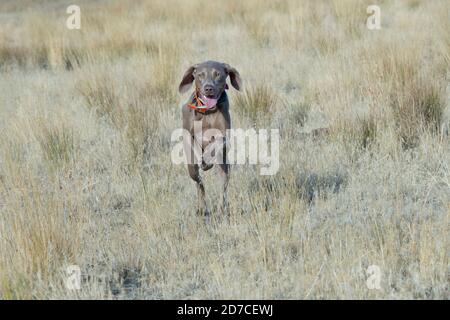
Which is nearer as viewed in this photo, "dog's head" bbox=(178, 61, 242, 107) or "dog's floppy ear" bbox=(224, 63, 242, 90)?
"dog's head" bbox=(178, 61, 242, 107)

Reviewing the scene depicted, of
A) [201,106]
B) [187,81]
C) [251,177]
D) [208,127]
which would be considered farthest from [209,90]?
[251,177]

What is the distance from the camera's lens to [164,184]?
409cm

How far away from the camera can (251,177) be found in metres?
4.13

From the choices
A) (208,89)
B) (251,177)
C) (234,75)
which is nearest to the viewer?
(208,89)

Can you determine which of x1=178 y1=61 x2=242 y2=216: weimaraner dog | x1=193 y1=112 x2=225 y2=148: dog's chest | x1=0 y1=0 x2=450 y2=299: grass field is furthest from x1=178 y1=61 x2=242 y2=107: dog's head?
x1=0 y1=0 x2=450 y2=299: grass field

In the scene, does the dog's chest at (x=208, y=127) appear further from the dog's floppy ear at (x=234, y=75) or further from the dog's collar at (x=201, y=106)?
the dog's floppy ear at (x=234, y=75)

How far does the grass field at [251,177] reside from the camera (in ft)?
9.45

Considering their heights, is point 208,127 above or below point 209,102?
below

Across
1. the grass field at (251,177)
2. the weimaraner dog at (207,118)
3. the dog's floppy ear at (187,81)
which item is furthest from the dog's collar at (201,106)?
the grass field at (251,177)

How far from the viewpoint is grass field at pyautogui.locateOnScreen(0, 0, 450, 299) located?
9.45ft

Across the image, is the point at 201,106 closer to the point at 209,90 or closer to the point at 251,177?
the point at 209,90

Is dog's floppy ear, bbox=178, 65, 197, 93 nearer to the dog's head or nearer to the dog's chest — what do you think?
the dog's head

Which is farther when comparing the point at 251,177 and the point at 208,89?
the point at 251,177

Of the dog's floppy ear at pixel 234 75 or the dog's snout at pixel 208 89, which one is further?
the dog's floppy ear at pixel 234 75
